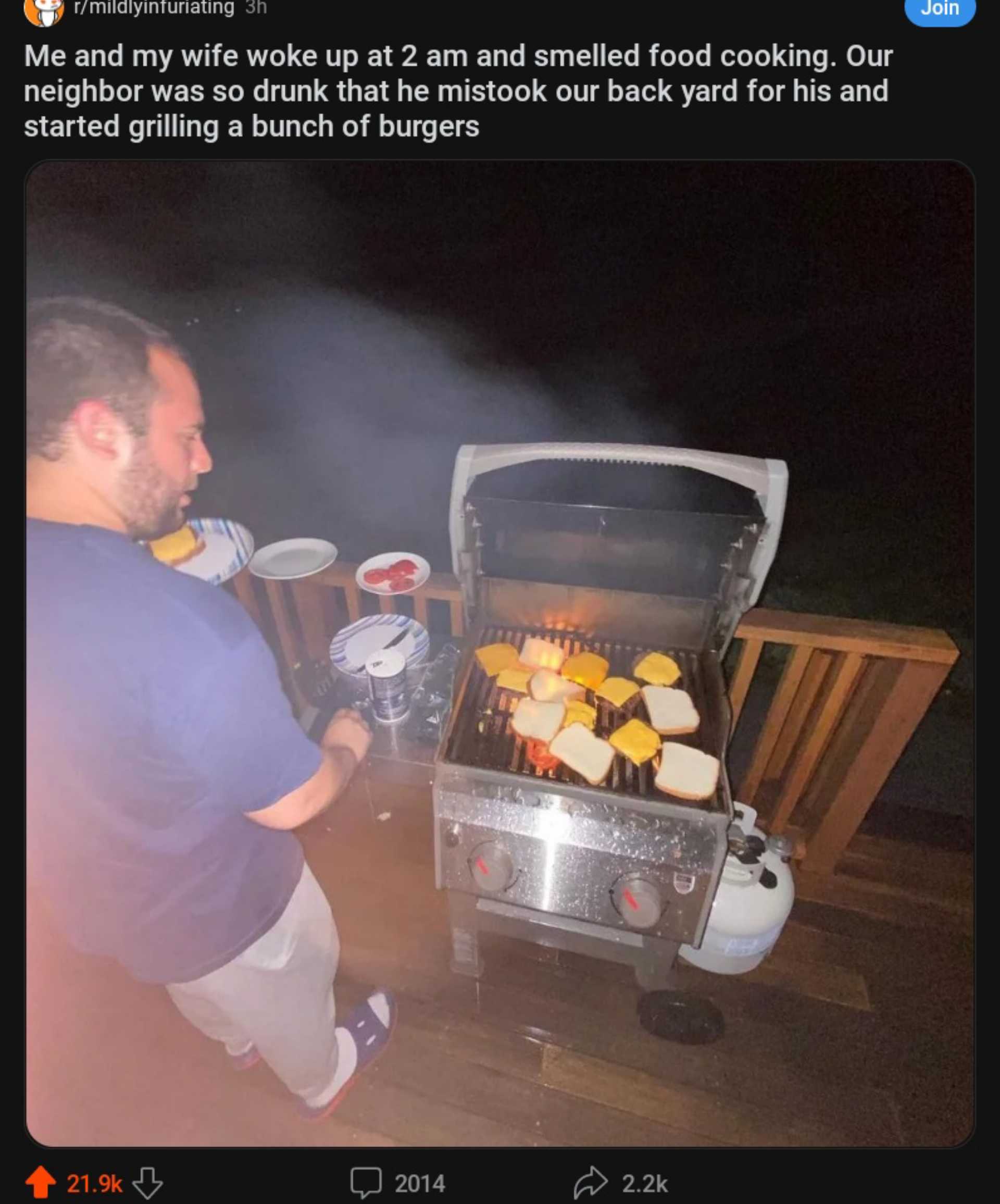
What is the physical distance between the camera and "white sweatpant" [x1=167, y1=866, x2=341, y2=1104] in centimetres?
168

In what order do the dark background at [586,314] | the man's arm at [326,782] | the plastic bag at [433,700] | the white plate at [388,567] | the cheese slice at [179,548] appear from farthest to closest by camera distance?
the dark background at [586,314], the white plate at [388,567], the cheese slice at [179,548], the plastic bag at [433,700], the man's arm at [326,782]

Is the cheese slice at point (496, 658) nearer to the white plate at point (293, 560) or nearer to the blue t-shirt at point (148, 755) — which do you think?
the blue t-shirt at point (148, 755)

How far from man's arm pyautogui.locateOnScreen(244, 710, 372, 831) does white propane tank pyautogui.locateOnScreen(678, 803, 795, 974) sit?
145 centimetres

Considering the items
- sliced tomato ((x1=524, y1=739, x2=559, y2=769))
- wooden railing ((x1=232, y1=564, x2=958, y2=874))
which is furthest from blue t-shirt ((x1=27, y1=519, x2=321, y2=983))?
wooden railing ((x1=232, y1=564, x2=958, y2=874))

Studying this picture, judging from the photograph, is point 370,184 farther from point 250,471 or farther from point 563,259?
point 250,471

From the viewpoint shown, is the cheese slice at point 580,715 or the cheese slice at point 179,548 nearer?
the cheese slice at point 580,715

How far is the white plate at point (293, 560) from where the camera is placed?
9.42 feet

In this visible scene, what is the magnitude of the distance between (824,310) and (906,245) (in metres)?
1.00

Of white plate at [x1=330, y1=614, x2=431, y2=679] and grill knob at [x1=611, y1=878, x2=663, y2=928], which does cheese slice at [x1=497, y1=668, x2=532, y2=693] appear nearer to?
white plate at [x1=330, y1=614, x2=431, y2=679]

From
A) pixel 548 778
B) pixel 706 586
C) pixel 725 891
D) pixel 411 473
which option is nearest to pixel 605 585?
pixel 706 586

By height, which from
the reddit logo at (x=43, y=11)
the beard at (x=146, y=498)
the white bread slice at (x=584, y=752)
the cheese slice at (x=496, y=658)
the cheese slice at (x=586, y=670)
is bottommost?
the white bread slice at (x=584, y=752)

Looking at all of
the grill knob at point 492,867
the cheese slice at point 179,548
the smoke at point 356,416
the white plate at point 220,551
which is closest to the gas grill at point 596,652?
the grill knob at point 492,867

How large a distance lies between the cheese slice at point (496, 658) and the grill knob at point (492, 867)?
600 millimetres

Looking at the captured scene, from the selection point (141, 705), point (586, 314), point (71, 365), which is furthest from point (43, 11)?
point (586, 314)
